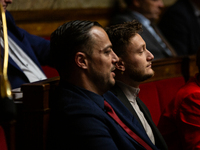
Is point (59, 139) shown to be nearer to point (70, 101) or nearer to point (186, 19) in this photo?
point (70, 101)

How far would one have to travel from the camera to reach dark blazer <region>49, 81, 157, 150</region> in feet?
2.83

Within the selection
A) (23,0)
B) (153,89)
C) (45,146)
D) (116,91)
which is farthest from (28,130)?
(23,0)

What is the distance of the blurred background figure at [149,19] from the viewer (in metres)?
2.59

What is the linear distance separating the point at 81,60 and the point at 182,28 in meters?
2.36

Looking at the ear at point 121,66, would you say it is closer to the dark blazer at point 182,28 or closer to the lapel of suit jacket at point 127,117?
the lapel of suit jacket at point 127,117

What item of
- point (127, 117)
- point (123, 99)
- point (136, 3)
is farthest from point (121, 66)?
point (136, 3)

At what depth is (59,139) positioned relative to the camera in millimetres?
902

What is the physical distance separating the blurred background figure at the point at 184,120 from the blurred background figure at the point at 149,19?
1.15m

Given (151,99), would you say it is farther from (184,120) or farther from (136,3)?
(136,3)

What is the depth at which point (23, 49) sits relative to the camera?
1771mm

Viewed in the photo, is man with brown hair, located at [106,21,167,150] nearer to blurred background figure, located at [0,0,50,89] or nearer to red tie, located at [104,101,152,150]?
red tie, located at [104,101,152,150]

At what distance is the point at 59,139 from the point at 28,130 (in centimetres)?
9

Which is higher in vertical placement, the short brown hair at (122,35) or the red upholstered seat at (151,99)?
the short brown hair at (122,35)

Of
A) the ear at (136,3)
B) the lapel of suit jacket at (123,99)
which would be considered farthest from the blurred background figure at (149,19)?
the lapel of suit jacket at (123,99)
